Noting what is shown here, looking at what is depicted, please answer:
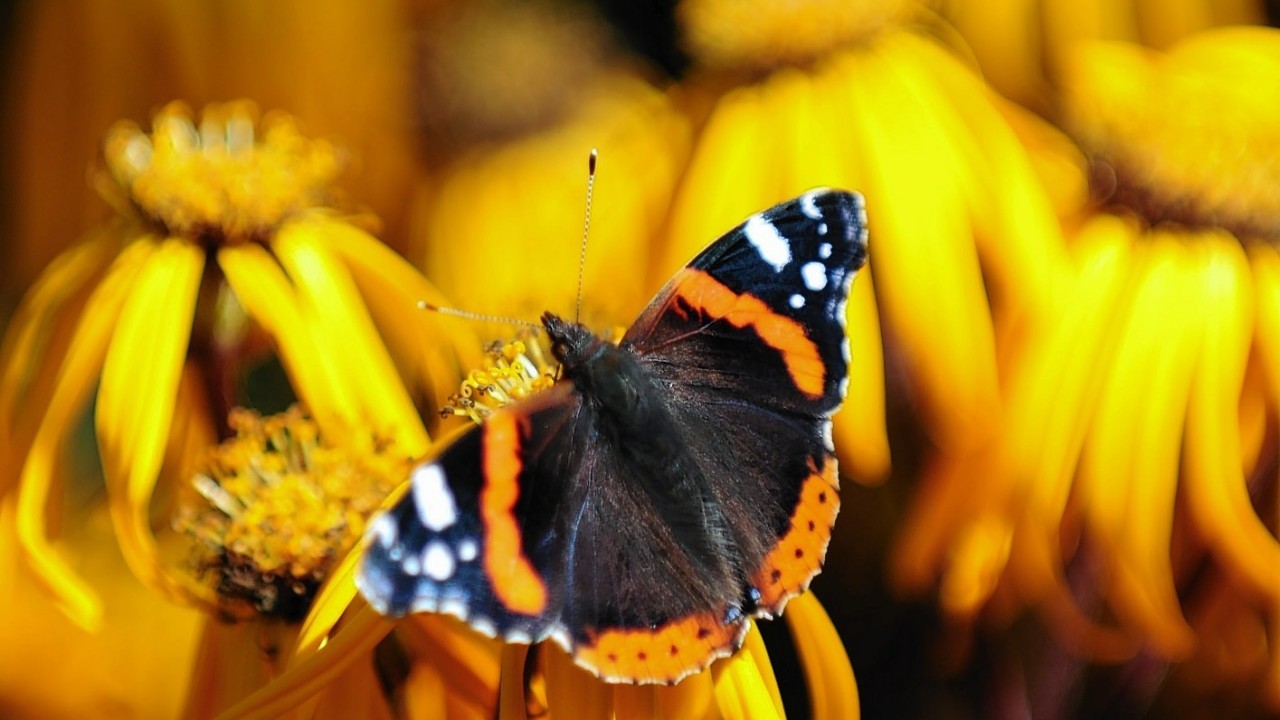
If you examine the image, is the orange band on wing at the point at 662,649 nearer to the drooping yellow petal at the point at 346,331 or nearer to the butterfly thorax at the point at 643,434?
the butterfly thorax at the point at 643,434

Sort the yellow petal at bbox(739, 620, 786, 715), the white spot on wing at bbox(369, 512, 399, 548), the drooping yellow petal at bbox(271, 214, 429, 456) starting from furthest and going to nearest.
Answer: the drooping yellow petal at bbox(271, 214, 429, 456), the yellow petal at bbox(739, 620, 786, 715), the white spot on wing at bbox(369, 512, 399, 548)

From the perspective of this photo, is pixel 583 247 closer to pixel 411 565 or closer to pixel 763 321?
pixel 763 321

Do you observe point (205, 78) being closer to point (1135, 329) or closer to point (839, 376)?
point (839, 376)

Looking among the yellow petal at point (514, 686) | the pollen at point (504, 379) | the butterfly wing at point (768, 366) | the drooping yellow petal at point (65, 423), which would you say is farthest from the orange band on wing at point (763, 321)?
the drooping yellow petal at point (65, 423)

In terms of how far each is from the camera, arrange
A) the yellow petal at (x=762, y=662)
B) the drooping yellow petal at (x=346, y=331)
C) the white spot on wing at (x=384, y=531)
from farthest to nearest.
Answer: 1. the drooping yellow petal at (x=346, y=331)
2. the yellow petal at (x=762, y=662)
3. the white spot on wing at (x=384, y=531)

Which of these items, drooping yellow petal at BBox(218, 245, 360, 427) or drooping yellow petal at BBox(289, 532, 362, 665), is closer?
drooping yellow petal at BBox(289, 532, 362, 665)

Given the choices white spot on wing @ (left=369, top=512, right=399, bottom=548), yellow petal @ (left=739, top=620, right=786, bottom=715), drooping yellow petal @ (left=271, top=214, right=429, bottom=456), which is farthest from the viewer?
drooping yellow petal @ (left=271, top=214, right=429, bottom=456)

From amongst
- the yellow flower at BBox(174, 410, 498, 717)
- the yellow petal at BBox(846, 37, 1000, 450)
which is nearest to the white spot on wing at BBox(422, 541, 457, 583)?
the yellow flower at BBox(174, 410, 498, 717)

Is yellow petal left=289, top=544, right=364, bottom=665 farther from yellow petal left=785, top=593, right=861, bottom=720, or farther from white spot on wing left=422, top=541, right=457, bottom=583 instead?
yellow petal left=785, top=593, right=861, bottom=720

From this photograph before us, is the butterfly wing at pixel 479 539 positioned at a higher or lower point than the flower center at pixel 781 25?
lower
